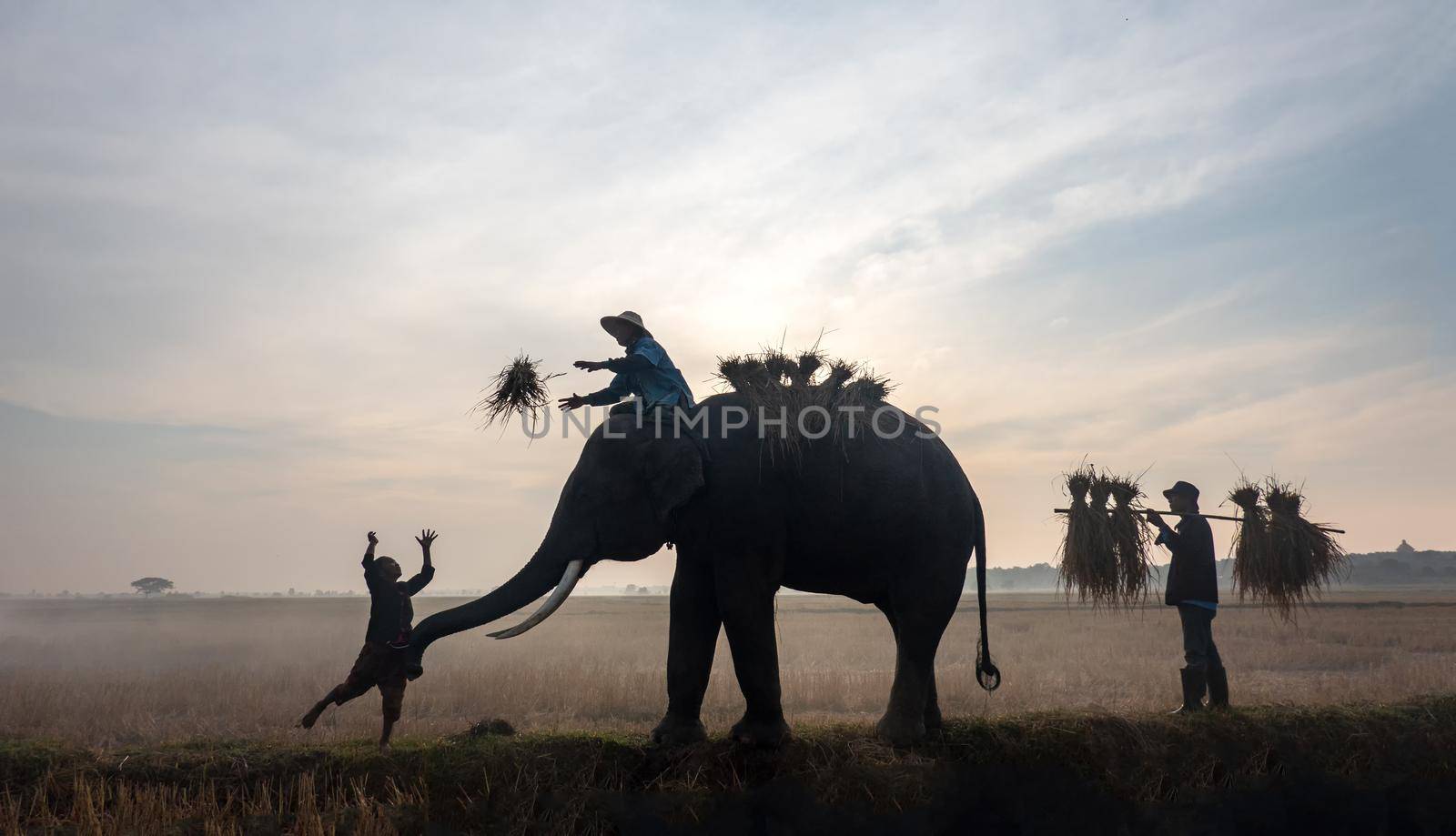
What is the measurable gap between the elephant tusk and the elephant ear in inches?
26.7

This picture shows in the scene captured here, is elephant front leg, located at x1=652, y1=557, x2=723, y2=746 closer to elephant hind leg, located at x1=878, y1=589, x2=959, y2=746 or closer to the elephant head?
the elephant head

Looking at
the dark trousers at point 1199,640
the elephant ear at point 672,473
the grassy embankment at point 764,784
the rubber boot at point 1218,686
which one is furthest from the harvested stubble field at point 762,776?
the elephant ear at point 672,473

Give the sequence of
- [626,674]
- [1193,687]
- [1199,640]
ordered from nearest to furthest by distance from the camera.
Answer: [1193,687] → [1199,640] → [626,674]

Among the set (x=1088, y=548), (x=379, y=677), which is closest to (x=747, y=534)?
(x=379, y=677)

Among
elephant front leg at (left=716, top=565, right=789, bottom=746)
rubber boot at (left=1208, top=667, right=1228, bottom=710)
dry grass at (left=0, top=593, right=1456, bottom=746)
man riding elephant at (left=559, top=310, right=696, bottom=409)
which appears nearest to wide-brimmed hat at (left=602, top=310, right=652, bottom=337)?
man riding elephant at (left=559, top=310, right=696, bottom=409)

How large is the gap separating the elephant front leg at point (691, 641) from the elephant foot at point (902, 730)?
1205 millimetres

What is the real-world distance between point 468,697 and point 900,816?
8.74 meters

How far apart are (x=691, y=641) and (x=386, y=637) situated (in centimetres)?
254

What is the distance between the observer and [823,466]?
20.0 feet

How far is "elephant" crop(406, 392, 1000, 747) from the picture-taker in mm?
5812

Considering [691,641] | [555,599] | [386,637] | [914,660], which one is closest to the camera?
[555,599]

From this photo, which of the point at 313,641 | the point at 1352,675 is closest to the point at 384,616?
the point at 1352,675

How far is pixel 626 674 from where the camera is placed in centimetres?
1547

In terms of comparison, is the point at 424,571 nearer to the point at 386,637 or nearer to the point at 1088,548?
the point at 386,637
